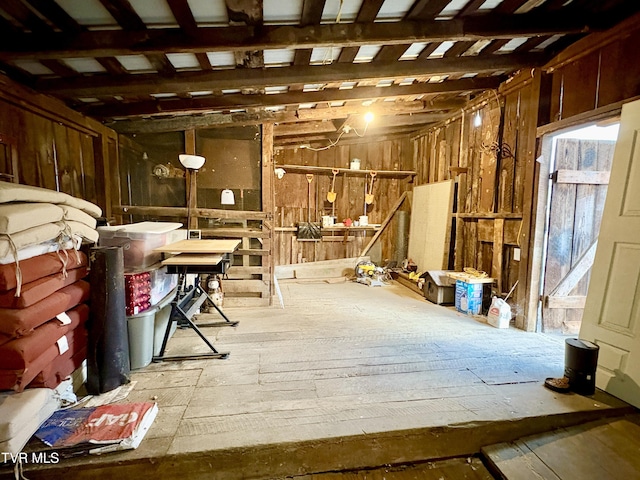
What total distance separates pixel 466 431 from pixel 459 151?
3.84 m

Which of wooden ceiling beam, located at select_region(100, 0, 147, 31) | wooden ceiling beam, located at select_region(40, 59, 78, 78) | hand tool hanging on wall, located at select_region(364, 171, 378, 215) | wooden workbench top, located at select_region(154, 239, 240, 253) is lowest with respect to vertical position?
wooden workbench top, located at select_region(154, 239, 240, 253)

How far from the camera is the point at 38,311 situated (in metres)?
Result: 1.59

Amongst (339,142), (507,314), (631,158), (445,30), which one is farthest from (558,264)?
(339,142)

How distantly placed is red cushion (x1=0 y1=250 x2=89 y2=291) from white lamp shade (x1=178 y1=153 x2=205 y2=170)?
1.78m

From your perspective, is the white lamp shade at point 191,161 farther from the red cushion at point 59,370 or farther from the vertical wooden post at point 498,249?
the vertical wooden post at point 498,249

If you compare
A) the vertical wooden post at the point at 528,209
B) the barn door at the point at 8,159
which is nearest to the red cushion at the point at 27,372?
the barn door at the point at 8,159

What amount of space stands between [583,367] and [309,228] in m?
4.27

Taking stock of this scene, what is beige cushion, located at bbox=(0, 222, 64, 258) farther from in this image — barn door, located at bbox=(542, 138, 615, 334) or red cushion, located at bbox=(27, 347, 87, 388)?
barn door, located at bbox=(542, 138, 615, 334)

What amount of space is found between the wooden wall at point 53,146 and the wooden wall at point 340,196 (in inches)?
107

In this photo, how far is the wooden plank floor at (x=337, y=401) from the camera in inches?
61.5

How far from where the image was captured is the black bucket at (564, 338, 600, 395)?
2.03m

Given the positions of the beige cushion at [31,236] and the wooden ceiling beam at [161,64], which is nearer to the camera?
the beige cushion at [31,236]

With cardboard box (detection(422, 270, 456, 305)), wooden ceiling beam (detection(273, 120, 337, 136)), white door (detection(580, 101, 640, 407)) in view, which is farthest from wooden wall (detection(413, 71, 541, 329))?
wooden ceiling beam (detection(273, 120, 337, 136))

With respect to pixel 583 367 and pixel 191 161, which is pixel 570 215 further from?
pixel 191 161
